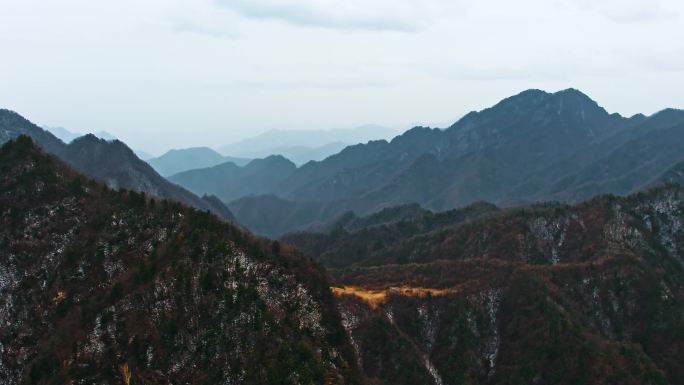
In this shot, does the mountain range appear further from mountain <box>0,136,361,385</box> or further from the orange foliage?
the orange foliage

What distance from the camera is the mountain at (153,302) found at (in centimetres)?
7538

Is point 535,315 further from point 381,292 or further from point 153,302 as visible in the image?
point 153,302

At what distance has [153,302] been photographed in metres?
80.9

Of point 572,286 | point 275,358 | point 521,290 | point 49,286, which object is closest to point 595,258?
point 572,286

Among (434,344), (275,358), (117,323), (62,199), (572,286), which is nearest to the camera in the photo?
(275,358)

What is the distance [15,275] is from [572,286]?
10719 centimetres

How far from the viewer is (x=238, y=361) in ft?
245

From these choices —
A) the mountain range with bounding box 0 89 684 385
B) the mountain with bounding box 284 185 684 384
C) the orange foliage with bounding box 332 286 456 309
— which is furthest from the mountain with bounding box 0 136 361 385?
the mountain with bounding box 284 185 684 384

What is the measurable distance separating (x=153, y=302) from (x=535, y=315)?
72116 mm

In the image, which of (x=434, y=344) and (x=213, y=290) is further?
(x=434, y=344)

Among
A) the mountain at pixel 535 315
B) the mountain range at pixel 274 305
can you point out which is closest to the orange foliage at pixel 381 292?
the mountain at pixel 535 315

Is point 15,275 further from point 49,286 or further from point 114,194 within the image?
point 114,194

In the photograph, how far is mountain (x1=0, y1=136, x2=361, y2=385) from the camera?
247ft

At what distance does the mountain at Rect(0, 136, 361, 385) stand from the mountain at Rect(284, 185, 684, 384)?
26691 mm
